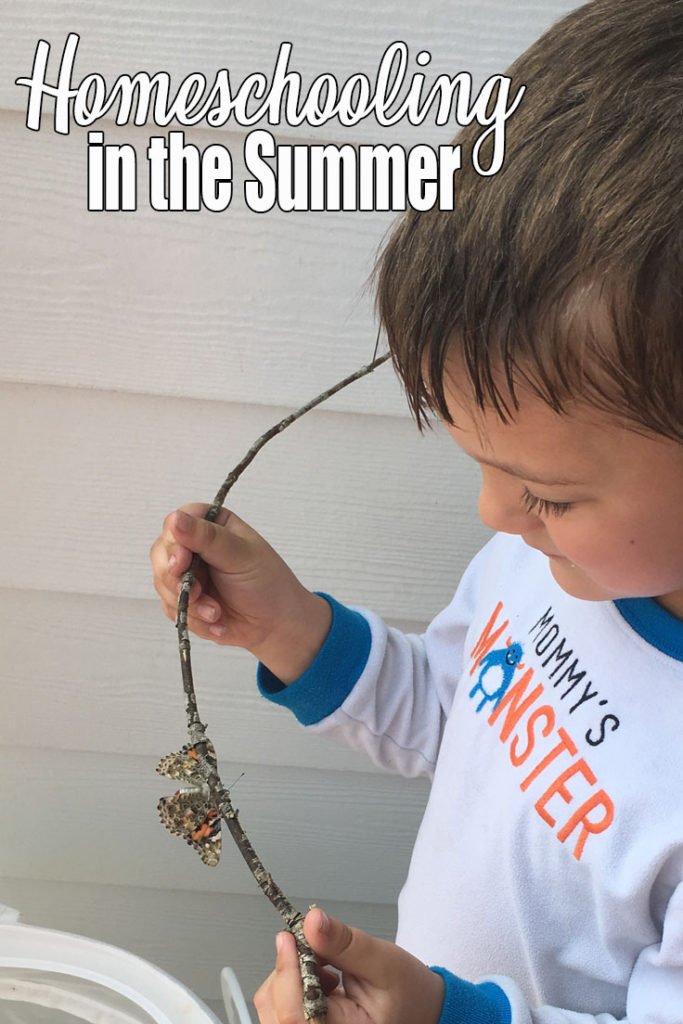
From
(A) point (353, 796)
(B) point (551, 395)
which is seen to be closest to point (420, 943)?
(A) point (353, 796)

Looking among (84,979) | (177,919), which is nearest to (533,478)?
(84,979)

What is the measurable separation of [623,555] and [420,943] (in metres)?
0.31

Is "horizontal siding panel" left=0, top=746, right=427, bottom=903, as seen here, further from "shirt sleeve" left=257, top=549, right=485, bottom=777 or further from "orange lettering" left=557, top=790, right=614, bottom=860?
"orange lettering" left=557, top=790, right=614, bottom=860

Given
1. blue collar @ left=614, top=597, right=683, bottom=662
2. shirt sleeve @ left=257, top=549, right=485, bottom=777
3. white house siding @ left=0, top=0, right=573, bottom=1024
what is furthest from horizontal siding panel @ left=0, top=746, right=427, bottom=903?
blue collar @ left=614, top=597, right=683, bottom=662

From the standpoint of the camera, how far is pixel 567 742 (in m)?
0.61

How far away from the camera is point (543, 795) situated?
24.1 inches

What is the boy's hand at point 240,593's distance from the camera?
2.18ft

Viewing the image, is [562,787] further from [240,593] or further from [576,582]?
[240,593]

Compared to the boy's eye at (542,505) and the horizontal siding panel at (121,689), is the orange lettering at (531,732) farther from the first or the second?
the horizontal siding panel at (121,689)

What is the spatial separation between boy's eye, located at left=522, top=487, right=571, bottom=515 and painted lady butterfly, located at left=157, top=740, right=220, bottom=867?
0.66 feet

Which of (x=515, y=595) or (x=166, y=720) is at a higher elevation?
(x=515, y=595)

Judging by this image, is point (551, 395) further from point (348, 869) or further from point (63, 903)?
point (63, 903)

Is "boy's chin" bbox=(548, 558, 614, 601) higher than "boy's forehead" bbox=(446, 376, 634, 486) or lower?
lower

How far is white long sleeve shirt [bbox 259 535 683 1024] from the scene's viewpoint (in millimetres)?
563
